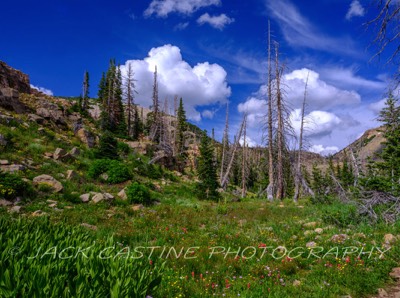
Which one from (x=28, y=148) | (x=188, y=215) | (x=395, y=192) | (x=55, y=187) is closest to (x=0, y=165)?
(x=55, y=187)

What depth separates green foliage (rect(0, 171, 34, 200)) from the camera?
973 centimetres

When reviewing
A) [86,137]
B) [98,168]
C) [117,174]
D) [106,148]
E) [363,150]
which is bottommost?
[117,174]

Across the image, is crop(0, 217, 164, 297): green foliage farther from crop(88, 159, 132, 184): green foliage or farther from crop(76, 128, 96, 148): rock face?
crop(76, 128, 96, 148): rock face

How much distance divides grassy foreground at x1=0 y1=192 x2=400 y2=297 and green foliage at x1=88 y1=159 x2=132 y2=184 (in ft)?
21.7

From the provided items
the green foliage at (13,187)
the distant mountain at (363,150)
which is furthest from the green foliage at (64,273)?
the distant mountain at (363,150)

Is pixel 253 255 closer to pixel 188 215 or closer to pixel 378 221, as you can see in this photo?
pixel 378 221

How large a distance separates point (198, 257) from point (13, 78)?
3637cm

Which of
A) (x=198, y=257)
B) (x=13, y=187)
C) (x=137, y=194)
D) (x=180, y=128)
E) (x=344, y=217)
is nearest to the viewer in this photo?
(x=198, y=257)

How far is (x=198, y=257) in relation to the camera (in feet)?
19.4

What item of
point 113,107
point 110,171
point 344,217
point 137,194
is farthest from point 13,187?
point 113,107

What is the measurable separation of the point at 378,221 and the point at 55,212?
11033 millimetres

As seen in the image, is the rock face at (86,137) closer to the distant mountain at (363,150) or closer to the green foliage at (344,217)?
the green foliage at (344,217)

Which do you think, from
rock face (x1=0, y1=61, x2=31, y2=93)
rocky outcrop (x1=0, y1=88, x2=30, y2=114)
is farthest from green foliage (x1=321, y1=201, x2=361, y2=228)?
rock face (x1=0, y1=61, x2=31, y2=93)

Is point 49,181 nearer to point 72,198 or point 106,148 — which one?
point 72,198
